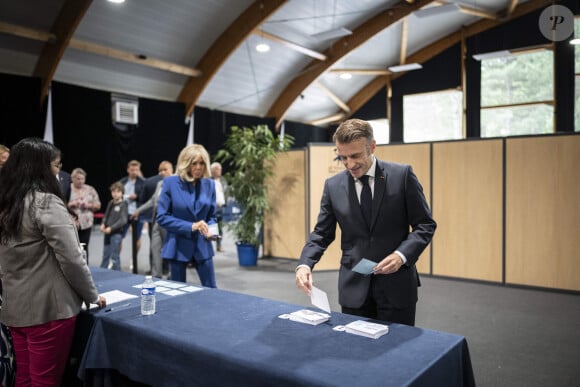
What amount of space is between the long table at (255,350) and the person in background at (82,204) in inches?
134

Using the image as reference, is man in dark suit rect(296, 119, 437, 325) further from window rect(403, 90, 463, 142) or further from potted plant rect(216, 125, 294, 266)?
window rect(403, 90, 463, 142)

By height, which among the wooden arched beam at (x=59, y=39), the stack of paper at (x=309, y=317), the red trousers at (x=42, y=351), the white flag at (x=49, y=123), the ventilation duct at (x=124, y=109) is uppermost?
the wooden arched beam at (x=59, y=39)

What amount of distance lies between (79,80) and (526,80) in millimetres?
11092

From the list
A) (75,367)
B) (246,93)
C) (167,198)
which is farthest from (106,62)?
(75,367)

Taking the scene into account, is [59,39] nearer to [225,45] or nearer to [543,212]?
[225,45]

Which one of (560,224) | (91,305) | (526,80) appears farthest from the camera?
(526,80)


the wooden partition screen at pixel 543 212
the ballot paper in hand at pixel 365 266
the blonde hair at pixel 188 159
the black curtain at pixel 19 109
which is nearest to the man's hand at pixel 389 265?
the ballot paper in hand at pixel 365 266

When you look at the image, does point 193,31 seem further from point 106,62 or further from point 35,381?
point 35,381

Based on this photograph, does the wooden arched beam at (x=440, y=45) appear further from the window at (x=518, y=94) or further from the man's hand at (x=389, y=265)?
the man's hand at (x=389, y=265)

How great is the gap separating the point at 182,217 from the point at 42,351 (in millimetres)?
1360

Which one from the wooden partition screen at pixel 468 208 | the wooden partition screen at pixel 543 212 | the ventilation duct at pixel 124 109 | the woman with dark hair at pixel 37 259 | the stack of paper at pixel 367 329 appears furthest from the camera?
the ventilation duct at pixel 124 109

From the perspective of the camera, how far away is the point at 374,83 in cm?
1497

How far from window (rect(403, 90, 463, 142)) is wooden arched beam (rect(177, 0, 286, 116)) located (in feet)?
21.5

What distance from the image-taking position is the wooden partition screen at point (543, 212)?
494 centimetres
